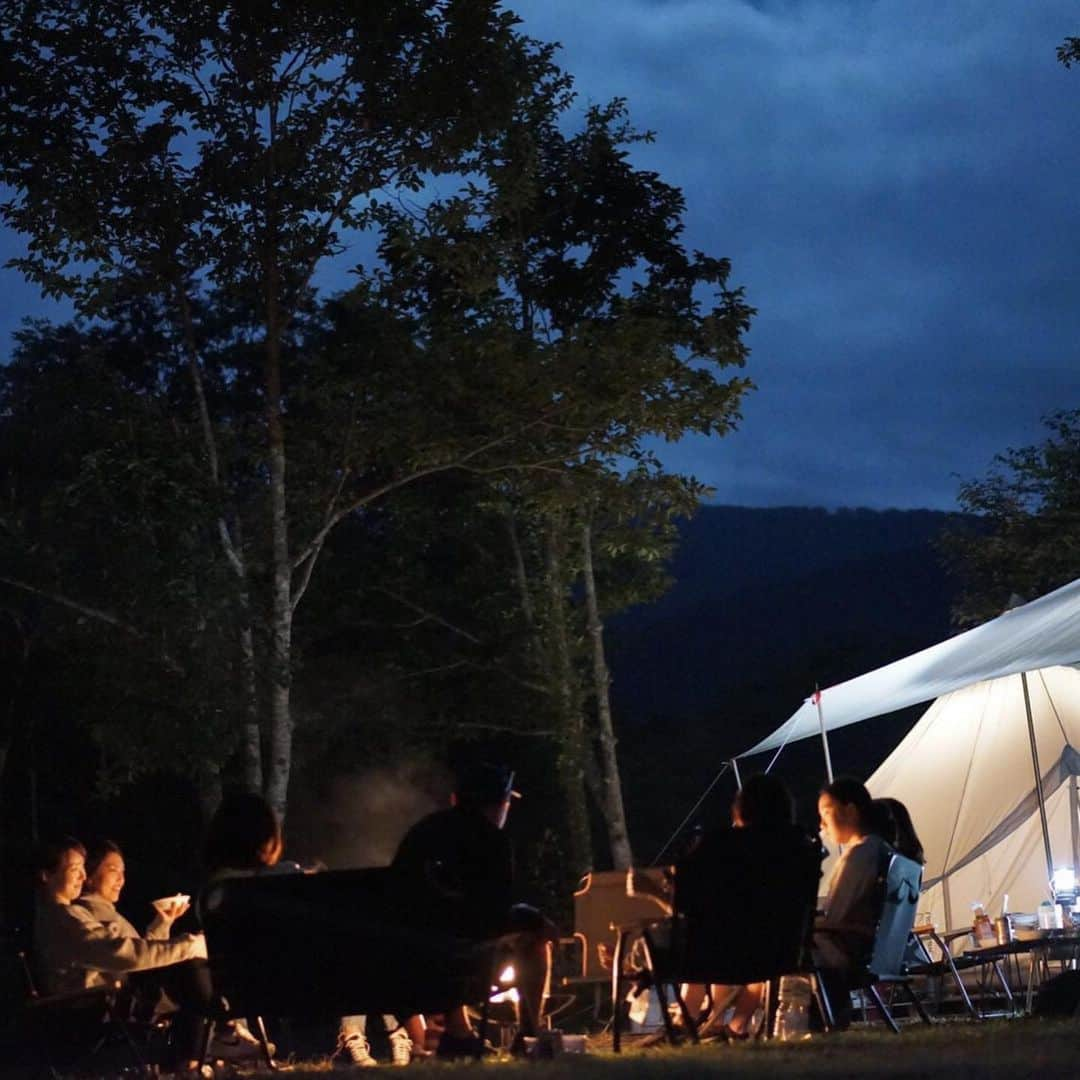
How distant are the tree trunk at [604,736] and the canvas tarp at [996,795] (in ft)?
15.7

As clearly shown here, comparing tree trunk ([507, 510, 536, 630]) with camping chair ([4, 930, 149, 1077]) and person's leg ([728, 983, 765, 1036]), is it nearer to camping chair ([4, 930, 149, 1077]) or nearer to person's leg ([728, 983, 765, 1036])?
person's leg ([728, 983, 765, 1036])

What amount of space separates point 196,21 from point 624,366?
3.06 metres

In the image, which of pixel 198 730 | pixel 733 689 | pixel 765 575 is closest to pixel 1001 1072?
pixel 198 730

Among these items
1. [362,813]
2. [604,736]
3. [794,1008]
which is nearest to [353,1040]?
[794,1008]

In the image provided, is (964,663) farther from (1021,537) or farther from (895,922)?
(1021,537)

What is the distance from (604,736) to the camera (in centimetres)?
1441

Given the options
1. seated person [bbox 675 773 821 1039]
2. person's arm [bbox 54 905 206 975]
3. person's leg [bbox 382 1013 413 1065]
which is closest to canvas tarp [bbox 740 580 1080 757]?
seated person [bbox 675 773 821 1039]

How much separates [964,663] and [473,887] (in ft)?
13.8

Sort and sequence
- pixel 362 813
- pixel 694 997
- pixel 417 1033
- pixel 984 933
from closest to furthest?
1. pixel 417 1033
2. pixel 694 997
3. pixel 984 933
4. pixel 362 813

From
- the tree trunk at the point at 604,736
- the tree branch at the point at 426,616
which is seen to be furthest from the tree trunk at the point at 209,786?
the tree trunk at the point at 604,736

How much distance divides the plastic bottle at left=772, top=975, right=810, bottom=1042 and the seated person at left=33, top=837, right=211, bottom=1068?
197 centimetres

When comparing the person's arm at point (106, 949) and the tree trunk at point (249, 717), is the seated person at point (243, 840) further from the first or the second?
the tree trunk at point (249, 717)

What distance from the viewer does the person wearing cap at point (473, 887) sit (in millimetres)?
4492

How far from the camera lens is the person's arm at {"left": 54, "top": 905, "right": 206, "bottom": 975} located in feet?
16.2
